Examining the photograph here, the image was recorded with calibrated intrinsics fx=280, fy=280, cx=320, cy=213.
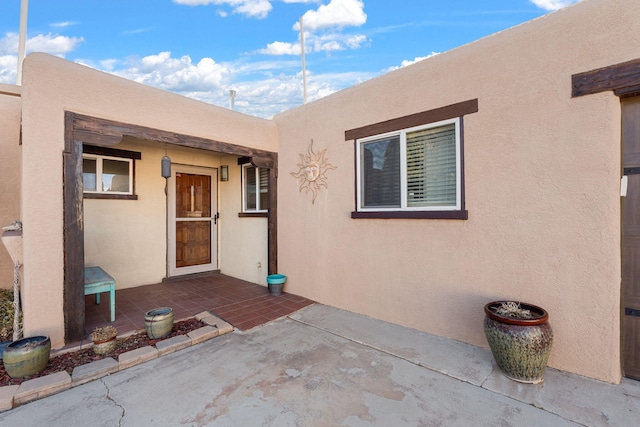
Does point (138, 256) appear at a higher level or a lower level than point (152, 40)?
lower

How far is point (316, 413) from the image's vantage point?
2008 millimetres

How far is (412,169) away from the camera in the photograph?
3.46 metres

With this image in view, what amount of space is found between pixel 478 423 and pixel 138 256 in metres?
5.72

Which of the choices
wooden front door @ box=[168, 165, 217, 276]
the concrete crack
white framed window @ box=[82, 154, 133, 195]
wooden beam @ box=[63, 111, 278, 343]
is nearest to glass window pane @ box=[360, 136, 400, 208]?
wooden beam @ box=[63, 111, 278, 343]

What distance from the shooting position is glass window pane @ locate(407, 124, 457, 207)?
316cm

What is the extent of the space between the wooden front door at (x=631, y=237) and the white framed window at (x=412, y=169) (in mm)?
1241

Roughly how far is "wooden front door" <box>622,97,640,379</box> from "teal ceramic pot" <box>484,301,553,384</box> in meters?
0.67

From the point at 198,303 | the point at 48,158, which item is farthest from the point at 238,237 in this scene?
the point at 48,158

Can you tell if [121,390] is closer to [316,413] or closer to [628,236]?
[316,413]

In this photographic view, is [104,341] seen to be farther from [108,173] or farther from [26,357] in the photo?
[108,173]

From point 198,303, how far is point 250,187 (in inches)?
97.5

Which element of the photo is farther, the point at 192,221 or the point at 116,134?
the point at 192,221

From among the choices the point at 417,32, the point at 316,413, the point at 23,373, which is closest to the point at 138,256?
the point at 23,373

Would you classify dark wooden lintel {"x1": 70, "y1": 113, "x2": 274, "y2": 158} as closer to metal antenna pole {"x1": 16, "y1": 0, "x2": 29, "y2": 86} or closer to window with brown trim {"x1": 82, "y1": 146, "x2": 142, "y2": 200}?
window with brown trim {"x1": 82, "y1": 146, "x2": 142, "y2": 200}
